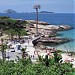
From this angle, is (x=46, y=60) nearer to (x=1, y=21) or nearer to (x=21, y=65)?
(x=21, y=65)

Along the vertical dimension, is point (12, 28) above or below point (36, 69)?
below

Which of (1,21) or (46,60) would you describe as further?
(1,21)

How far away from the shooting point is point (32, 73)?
33.8 m

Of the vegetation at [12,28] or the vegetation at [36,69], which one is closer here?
the vegetation at [36,69]

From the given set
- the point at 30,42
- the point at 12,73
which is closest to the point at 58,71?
the point at 12,73

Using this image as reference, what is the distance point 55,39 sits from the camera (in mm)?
89625

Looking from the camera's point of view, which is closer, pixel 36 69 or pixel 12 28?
pixel 36 69

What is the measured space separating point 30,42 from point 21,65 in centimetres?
4165

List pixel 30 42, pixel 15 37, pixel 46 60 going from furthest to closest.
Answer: pixel 15 37 → pixel 30 42 → pixel 46 60

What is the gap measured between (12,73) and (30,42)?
147ft

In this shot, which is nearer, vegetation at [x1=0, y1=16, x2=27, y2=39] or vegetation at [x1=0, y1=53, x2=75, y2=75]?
vegetation at [x1=0, y1=53, x2=75, y2=75]

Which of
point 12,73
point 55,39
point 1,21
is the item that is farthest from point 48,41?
point 12,73

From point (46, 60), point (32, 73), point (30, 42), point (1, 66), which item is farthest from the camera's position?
point (30, 42)

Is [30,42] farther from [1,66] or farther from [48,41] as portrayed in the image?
[1,66]
